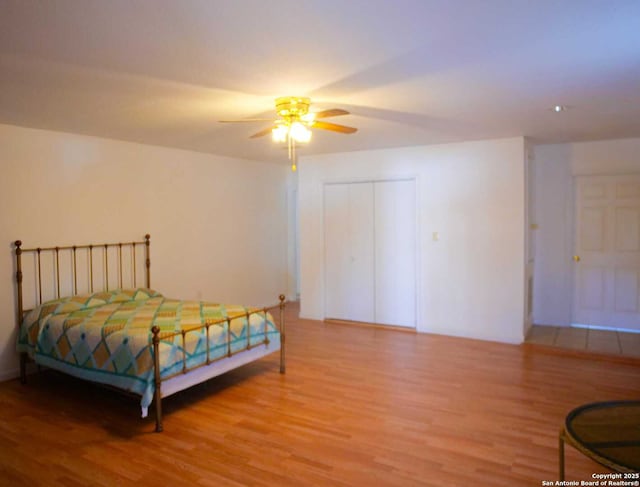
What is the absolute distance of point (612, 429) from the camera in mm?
2150

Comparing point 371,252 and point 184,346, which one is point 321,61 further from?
point 371,252

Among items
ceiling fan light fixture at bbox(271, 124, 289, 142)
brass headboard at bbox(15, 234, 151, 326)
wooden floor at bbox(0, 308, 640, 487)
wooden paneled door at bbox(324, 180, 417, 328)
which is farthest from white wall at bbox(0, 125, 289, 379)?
ceiling fan light fixture at bbox(271, 124, 289, 142)

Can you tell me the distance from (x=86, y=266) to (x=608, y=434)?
4856 millimetres

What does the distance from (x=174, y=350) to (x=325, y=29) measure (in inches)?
101

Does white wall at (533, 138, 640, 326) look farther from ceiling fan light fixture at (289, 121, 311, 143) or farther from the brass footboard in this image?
ceiling fan light fixture at (289, 121, 311, 143)

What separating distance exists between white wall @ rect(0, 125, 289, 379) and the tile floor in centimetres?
410

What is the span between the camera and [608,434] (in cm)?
210

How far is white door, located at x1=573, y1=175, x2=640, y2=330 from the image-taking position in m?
5.63

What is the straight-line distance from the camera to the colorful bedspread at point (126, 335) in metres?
3.47

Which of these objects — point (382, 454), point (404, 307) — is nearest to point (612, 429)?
point (382, 454)

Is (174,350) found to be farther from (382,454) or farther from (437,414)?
(437,414)

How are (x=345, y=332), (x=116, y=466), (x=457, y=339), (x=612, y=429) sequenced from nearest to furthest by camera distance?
(x=612, y=429), (x=116, y=466), (x=457, y=339), (x=345, y=332)

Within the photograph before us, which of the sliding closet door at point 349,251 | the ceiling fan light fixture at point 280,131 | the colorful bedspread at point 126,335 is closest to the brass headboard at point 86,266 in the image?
the colorful bedspread at point 126,335

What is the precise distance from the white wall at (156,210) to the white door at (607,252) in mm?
4516
